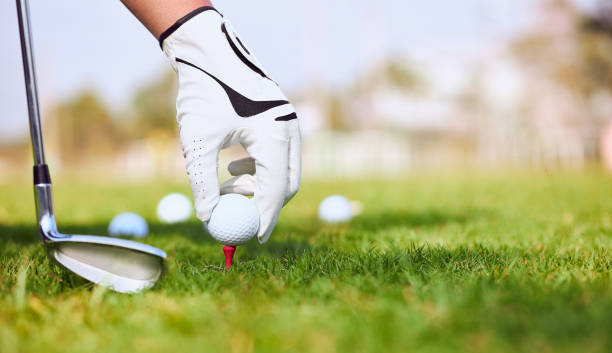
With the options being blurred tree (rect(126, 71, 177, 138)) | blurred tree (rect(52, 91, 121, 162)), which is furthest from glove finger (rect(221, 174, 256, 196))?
blurred tree (rect(126, 71, 177, 138))

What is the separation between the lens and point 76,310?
1.73 m

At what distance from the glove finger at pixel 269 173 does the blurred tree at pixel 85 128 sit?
4270cm

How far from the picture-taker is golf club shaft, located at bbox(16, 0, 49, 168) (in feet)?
7.09

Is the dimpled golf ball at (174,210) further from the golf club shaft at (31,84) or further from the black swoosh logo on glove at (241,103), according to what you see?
the black swoosh logo on glove at (241,103)

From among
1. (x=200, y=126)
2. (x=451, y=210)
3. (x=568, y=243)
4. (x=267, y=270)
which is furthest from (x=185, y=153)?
(x=451, y=210)

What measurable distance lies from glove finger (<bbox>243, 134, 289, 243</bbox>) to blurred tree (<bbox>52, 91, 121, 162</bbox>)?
140ft

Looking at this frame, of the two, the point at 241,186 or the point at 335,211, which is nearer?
the point at 241,186

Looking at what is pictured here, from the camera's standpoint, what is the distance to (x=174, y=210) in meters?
5.04

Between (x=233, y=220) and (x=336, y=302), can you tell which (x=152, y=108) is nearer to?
(x=233, y=220)

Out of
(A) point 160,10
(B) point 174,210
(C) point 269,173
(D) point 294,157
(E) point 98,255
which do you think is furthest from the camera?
(B) point 174,210

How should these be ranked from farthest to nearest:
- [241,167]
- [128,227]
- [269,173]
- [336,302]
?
[128,227] → [241,167] → [269,173] → [336,302]

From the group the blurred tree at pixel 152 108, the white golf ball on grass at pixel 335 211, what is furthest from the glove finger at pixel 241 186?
the blurred tree at pixel 152 108

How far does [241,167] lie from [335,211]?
2264mm

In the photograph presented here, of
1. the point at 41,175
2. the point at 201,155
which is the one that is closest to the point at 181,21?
the point at 201,155
